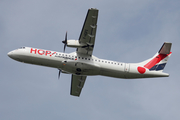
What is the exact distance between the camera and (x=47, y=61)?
3484 cm

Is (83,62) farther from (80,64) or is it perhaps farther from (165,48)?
(165,48)

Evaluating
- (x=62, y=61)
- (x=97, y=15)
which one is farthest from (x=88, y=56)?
(x=97, y=15)

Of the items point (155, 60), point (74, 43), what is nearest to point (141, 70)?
point (155, 60)

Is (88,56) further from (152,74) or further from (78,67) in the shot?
(152,74)

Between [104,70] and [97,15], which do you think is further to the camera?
[104,70]

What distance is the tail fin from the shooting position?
118ft

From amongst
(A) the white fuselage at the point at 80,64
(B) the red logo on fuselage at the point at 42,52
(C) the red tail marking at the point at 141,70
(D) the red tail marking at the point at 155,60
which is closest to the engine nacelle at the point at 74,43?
(A) the white fuselage at the point at 80,64

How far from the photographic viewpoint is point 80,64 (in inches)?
1367

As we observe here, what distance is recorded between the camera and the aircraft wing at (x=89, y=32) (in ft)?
104

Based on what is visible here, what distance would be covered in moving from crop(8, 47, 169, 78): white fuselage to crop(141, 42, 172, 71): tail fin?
890 mm

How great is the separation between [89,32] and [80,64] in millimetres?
4399

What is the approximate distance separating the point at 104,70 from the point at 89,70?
1.94 meters

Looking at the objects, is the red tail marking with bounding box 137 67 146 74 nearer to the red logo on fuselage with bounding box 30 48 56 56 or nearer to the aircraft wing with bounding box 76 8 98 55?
the aircraft wing with bounding box 76 8 98 55

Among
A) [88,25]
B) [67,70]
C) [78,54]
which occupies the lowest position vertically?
[67,70]
